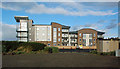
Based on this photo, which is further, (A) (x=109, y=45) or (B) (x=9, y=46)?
(B) (x=9, y=46)

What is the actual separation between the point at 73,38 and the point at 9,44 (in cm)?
4868

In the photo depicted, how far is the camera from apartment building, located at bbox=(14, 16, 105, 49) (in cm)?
5925

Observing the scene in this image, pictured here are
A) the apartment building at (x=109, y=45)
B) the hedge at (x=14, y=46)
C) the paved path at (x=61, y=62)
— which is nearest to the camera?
the paved path at (x=61, y=62)

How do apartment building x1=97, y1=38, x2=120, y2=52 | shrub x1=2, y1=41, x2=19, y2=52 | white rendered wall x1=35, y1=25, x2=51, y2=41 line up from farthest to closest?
1. white rendered wall x1=35, y1=25, x2=51, y2=41
2. shrub x1=2, y1=41, x2=19, y2=52
3. apartment building x1=97, y1=38, x2=120, y2=52

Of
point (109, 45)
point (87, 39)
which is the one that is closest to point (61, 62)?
point (109, 45)

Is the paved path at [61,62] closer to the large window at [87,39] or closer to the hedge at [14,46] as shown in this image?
the hedge at [14,46]

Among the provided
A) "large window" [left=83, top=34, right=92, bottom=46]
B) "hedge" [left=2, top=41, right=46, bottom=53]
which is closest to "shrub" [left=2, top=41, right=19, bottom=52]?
"hedge" [left=2, top=41, right=46, bottom=53]

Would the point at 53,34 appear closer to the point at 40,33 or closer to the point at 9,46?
the point at 40,33

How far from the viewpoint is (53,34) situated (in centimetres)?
6291

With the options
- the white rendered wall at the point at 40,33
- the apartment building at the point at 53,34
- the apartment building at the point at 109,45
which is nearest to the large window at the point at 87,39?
the apartment building at the point at 53,34

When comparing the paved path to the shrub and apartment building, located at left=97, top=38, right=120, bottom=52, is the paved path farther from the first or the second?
the shrub

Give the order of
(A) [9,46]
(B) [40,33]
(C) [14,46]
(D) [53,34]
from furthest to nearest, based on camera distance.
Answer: (D) [53,34] < (B) [40,33] < (C) [14,46] < (A) [9,46]

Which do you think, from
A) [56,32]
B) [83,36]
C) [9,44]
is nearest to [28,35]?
[56,32]

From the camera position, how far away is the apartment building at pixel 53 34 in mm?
59250
